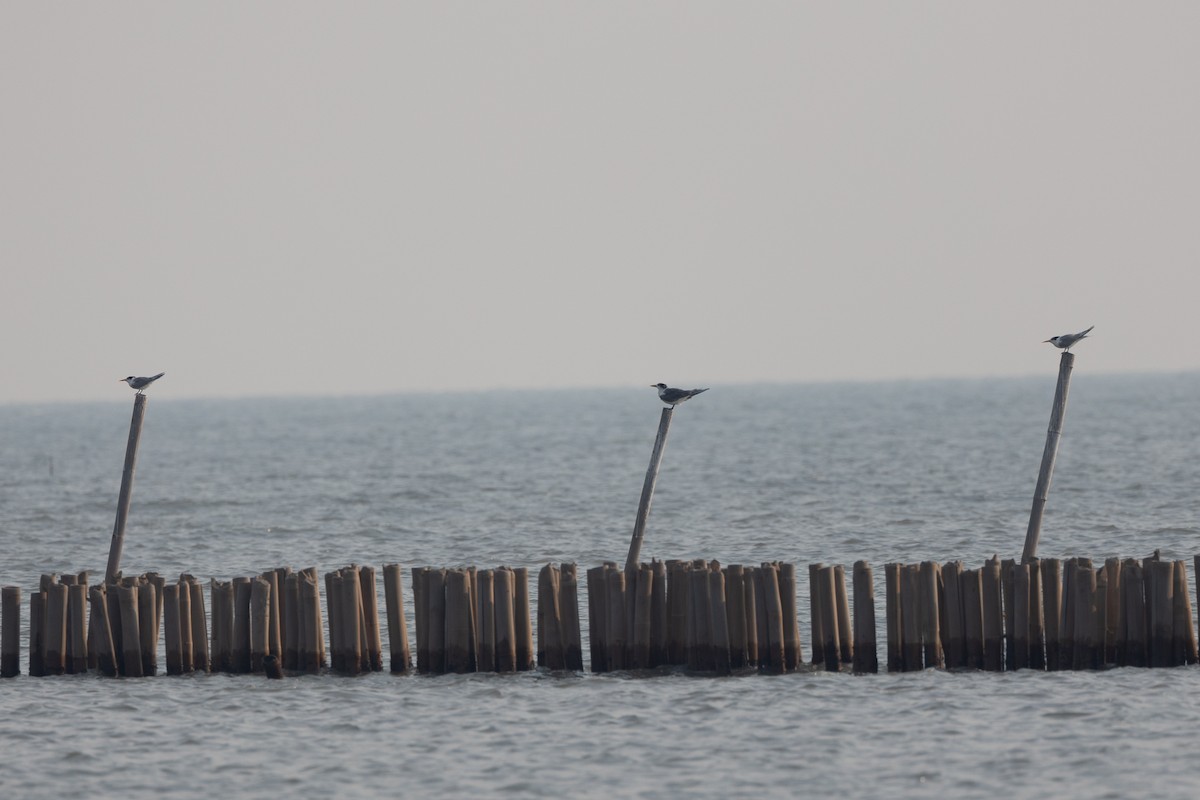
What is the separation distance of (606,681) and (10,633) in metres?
6.75


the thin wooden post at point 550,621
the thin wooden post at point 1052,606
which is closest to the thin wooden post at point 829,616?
the thin wooden post at point 1052,606

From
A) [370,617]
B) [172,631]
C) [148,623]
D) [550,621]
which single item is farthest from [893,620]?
[148,623]

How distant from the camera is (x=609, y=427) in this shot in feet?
417

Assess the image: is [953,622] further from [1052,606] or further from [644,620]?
[644,620]

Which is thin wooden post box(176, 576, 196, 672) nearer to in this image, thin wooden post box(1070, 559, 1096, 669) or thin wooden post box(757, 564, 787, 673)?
thin wooden post box(757, 564, 787, 673)

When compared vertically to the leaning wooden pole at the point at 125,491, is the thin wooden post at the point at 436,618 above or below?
below

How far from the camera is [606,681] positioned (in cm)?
1688

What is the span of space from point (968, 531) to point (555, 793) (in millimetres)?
22060

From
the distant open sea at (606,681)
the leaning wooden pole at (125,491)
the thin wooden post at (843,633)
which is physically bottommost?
the distant open sea at (606,681)

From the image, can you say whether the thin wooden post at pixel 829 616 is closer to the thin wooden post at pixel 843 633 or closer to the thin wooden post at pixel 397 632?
the thin wooden post at pixel 843 633

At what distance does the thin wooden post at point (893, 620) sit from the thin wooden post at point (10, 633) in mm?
8758

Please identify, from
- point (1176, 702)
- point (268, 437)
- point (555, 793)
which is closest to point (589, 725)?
point (555, 793)

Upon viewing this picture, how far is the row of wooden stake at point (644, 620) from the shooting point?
16.2 metres

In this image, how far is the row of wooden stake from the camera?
16.2m
